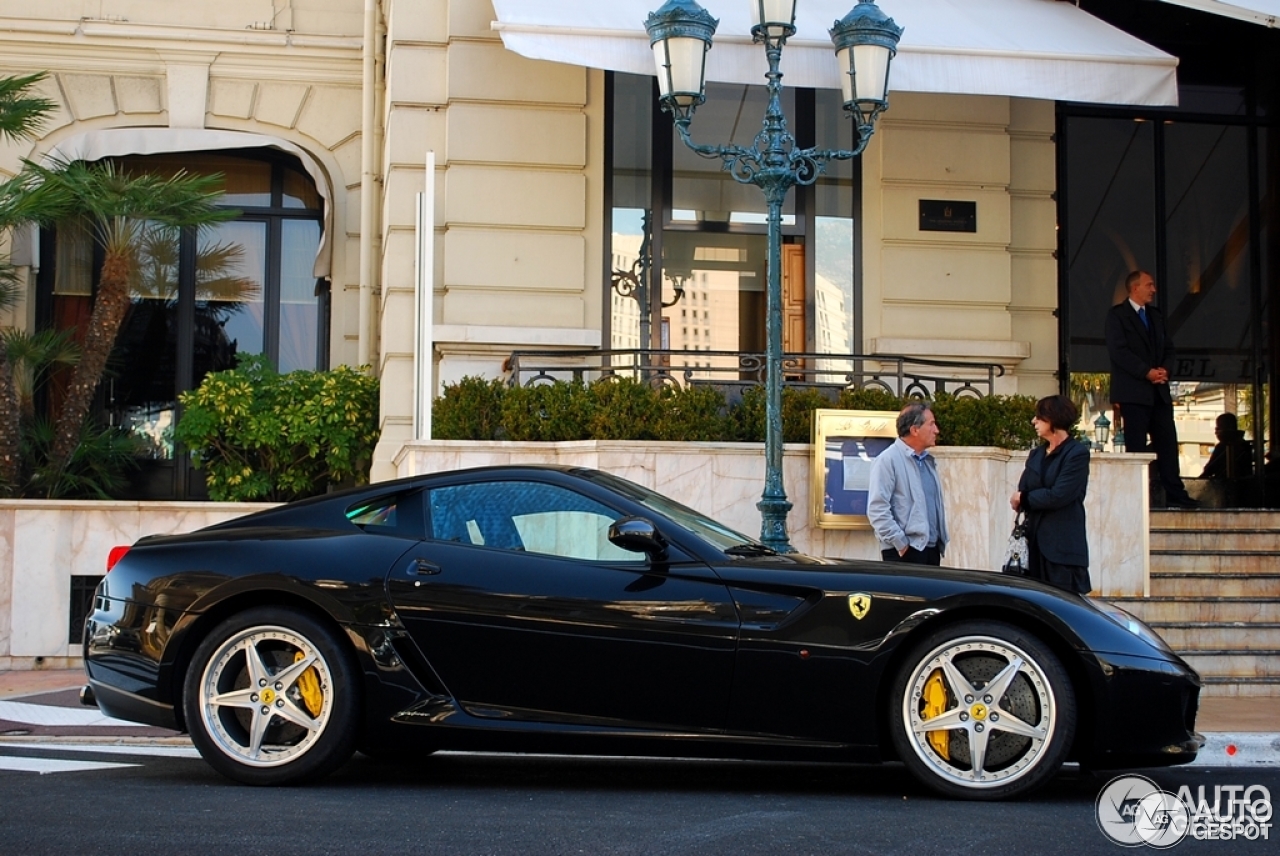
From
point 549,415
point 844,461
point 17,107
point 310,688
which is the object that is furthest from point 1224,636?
point 17,107

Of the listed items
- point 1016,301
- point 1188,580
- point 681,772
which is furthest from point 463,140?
point 681,772

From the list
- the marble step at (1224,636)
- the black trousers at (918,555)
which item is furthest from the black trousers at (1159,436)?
the black trousers at (918,555)

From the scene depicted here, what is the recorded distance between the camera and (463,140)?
12.9 metres

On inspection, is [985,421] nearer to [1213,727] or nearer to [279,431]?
[1213,727]

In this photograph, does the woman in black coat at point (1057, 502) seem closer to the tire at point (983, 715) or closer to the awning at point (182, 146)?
the tire at point (983, 715)

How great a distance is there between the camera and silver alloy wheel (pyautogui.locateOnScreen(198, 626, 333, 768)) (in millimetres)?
5891

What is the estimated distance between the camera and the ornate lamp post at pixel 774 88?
893 cm

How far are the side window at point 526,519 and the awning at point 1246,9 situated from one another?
320 inches

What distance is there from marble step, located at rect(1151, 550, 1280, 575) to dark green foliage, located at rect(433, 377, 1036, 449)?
1339 millimetres

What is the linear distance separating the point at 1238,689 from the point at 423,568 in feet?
20.3

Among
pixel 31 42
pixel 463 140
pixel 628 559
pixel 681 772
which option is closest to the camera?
pixel 628 559

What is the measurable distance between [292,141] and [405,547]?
34.4ft

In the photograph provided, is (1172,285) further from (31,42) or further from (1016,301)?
(31,42)

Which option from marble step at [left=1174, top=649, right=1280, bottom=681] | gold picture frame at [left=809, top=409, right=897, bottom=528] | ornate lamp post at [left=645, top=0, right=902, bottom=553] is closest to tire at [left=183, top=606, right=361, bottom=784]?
ornate lamp post at [left=645, top=0, right=902, bottom=553]
